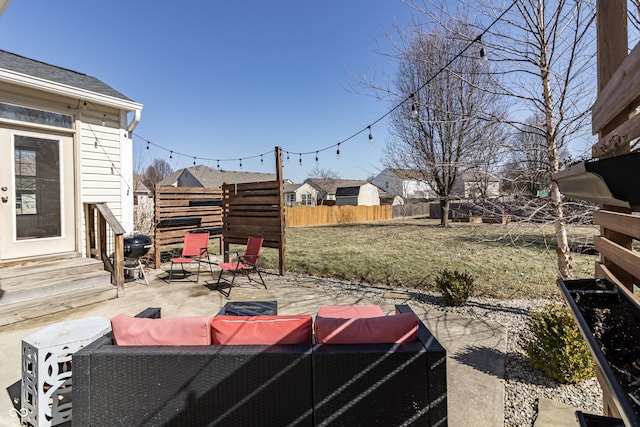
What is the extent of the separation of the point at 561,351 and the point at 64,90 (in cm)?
734

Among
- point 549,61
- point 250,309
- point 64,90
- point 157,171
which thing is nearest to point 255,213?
point 64,90

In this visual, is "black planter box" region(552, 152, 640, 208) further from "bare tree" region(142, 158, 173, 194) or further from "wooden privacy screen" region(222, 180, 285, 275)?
"bare tree" region(142, 158, 173, 194)

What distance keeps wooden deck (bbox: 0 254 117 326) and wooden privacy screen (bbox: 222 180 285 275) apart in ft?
9.29

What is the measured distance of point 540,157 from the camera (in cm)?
466

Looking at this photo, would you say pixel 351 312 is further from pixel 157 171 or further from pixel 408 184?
pixel 157 171

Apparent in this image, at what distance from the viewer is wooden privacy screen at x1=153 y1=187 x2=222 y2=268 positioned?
293 inches

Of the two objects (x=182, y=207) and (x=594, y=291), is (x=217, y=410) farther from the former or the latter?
(x=182, y=207)

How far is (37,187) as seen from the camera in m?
5.20

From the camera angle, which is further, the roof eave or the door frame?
the door frame

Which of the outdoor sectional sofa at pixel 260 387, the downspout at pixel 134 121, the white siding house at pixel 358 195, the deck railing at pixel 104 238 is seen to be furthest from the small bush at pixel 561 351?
the white siding house at pixel 358 195

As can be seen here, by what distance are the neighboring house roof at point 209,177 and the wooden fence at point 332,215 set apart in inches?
484

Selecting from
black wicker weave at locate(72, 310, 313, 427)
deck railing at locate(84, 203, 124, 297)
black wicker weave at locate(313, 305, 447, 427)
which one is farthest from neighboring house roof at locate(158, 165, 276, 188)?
black wicker weave at locate(313, 305, 447, 427)

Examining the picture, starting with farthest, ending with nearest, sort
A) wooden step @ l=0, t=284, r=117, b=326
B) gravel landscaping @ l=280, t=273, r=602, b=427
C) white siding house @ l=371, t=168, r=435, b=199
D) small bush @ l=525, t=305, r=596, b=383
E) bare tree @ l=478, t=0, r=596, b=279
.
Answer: white siding house @ l=371, t=168, r=435, b=199 < wooden step @ l=0, t=284, r=117, b=326 < bare tree @ l=478, t=0, r=596, b=279 < small bush @ l=525, t=305, r=596, b=383 < gravel landscaping @ l=280, t=273, r=602, b=427

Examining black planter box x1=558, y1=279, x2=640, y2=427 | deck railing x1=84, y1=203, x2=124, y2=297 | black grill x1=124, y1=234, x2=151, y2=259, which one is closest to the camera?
black planter box x1=558, y1=279, x2=640, y2=427
